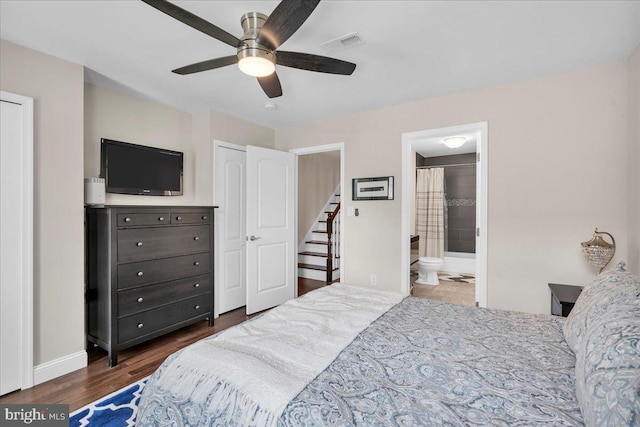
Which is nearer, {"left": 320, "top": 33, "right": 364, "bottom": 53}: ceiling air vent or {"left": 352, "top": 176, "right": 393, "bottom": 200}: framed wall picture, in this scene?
{"left": 320, "top": 33, "right": 364, "bottom": 53}: ceiling air vent

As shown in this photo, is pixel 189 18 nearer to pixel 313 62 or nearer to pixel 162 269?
pixel 313 62

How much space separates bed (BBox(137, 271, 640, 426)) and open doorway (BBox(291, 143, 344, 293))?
11.0 feet

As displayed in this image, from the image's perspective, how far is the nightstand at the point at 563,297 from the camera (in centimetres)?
218

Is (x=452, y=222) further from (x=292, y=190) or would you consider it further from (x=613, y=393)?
(x=613, y=393)

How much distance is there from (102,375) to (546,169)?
4.04m

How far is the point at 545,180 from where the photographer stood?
8.84 ft

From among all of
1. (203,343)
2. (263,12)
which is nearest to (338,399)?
(203,343)

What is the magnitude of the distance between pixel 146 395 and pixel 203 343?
0.29m

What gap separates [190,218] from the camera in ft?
9.96

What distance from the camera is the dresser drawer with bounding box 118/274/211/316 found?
2.53m

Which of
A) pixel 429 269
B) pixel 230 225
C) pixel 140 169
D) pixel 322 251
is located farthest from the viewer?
pixel 322 251

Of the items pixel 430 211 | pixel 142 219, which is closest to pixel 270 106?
pixel 142 219

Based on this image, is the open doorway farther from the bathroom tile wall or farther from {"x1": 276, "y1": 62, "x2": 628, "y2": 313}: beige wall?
{"x1": 276, "y1": 62, "x2": 628, "y2": 313}: beige wall

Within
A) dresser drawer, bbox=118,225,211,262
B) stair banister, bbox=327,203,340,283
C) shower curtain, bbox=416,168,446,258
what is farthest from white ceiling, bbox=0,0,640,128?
shower curtain, bbox=416,168,446,258
